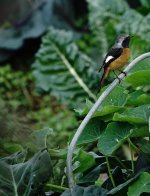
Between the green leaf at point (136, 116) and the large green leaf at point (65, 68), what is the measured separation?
382cm

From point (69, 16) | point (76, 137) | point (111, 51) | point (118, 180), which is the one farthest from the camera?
point (69, 16)

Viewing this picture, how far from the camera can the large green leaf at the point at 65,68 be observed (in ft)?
18.6

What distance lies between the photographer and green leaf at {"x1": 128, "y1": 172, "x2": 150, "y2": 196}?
167 cm

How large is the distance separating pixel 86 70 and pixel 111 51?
334 centimetres

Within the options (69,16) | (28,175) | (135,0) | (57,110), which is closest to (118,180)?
(28,175)

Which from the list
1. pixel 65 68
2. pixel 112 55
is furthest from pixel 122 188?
pixel 65 68

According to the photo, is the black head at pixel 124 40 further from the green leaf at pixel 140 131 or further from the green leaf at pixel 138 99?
the green leaf at pixel 140 131

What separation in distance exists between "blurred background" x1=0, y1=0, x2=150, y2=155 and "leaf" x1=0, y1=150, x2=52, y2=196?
189 cm

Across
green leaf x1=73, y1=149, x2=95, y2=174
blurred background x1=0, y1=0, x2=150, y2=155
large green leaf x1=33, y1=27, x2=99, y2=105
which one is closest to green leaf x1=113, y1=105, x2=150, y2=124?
green leaf x1=73, y1=149, x2=95, y2=174

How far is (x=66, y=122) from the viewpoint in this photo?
6703mm

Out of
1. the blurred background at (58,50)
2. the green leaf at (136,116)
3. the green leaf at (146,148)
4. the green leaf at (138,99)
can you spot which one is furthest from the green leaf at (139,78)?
the blurred background at (58,50)

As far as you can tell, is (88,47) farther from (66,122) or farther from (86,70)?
(86,70)

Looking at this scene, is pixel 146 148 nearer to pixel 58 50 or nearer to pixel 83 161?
pixel 83 161

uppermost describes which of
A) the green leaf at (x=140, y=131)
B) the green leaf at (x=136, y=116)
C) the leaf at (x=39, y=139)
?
the leaf at (x=39, y=139)
